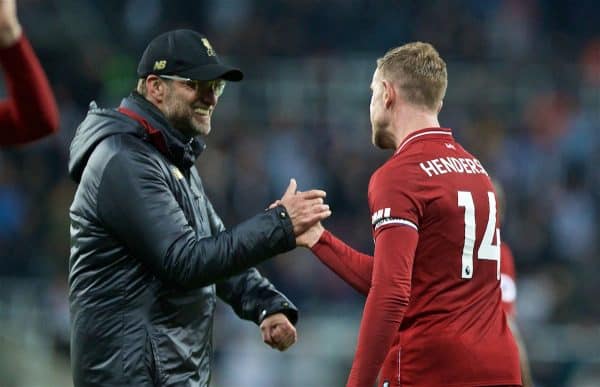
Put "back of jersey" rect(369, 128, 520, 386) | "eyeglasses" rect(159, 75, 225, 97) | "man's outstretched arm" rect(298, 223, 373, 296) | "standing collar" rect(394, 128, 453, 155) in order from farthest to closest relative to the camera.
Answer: "eyeglasses" rect(159, 75, 225, 97), "man's outstretched arm" rect(298, 223, 373, 296), "standing collar" rect(394, 128, 453, 155), "back of jersey" rect(369, 128, 520, 386)

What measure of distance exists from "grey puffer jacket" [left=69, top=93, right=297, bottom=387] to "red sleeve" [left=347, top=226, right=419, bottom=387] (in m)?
0.43

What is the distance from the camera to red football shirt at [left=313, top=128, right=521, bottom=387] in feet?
14.3

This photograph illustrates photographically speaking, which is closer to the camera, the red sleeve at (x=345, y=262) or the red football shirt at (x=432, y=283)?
the red football shirt at (x=432, y=283)

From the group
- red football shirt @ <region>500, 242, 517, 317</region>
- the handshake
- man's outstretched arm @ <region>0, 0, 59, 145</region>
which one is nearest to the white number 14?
the handshake

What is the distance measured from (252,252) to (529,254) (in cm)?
750

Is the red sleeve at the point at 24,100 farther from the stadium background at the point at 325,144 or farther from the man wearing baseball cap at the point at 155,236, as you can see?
the stadium background at the point at 325,144

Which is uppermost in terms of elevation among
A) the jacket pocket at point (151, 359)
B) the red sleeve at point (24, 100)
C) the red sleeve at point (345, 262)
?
the red sleeve at point (24, 100)

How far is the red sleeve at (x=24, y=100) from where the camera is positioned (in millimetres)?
2865

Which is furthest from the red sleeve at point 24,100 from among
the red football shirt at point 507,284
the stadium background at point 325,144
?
the stadium background at point 325,144

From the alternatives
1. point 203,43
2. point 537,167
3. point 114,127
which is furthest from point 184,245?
point 537,167

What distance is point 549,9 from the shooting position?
49.8 feet

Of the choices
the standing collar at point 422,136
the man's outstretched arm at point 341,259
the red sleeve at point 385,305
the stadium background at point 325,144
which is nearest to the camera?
the red sleeve at point 385,305

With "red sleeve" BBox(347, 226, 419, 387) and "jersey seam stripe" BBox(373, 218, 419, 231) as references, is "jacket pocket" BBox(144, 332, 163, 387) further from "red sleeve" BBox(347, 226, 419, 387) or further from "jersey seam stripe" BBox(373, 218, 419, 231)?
"jersey seam stripe" BBox(373, 218, 419, 231)

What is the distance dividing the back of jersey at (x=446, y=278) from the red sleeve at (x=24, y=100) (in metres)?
1.66
